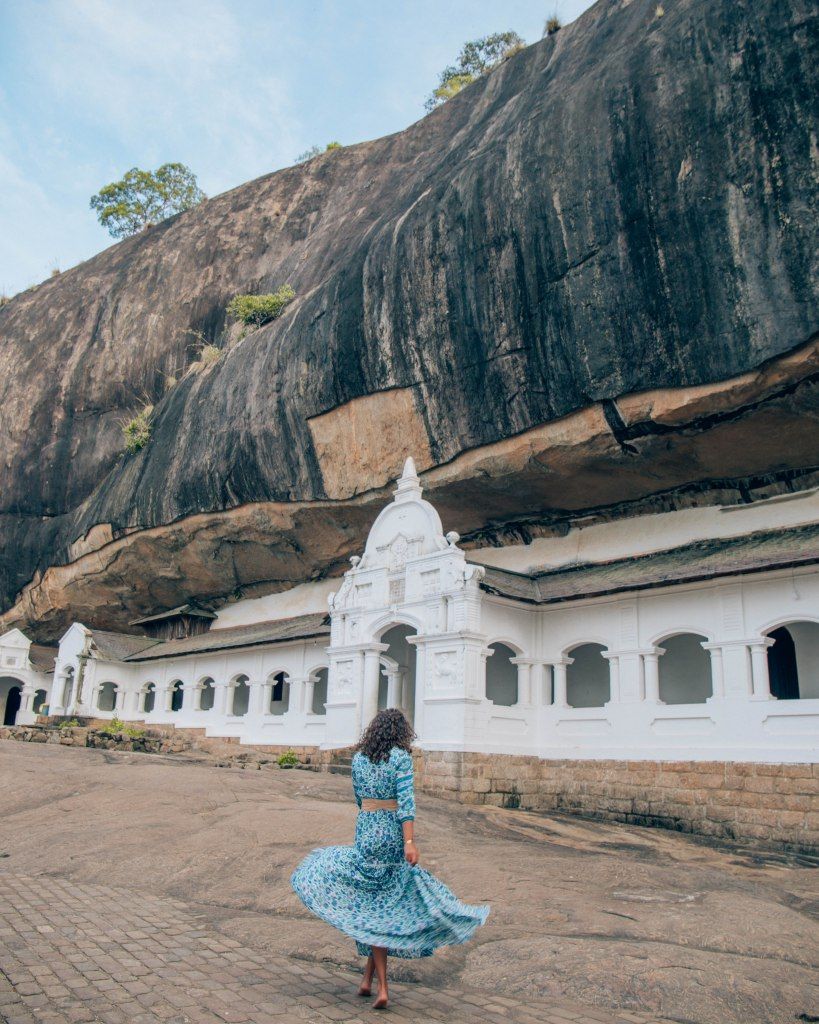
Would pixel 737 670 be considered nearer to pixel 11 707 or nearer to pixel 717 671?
pixel 717 671

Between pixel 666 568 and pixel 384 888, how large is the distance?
39.9 ft

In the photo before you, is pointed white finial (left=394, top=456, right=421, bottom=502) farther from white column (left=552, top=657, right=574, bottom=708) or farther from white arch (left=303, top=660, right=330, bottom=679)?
white arch (left=303, top=660, right=330, bottom=679)

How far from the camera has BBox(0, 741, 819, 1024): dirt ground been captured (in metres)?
5.92

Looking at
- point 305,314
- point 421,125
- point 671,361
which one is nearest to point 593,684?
point 671,361

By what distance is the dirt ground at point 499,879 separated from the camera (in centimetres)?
592

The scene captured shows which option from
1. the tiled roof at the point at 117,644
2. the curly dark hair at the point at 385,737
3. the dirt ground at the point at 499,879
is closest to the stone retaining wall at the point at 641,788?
the dirt ground at the point at 499,879

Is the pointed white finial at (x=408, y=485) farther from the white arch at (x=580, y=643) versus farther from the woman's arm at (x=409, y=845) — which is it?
the woman's arm at (x=409, y=845)

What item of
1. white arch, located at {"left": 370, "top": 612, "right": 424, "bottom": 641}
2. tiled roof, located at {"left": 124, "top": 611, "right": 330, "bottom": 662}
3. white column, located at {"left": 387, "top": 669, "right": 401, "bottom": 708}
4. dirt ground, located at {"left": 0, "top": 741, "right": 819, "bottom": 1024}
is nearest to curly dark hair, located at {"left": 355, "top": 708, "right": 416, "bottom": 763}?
dirt ground, located at {"left": 0, "top": 741, "right": 819, "bottom": 1024}

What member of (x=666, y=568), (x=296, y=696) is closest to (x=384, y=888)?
(x=666, y=568)

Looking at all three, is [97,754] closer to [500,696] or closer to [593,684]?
[500,696]

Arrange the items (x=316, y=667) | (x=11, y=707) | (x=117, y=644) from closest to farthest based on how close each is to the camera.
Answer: (x=316, y=667) → (x=117, y=644) → (x=11, y=707)

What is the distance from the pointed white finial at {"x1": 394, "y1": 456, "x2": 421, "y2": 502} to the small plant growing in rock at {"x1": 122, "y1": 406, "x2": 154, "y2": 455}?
13.3 metres

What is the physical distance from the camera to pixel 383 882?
215 inches

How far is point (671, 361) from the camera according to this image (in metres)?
15.5
